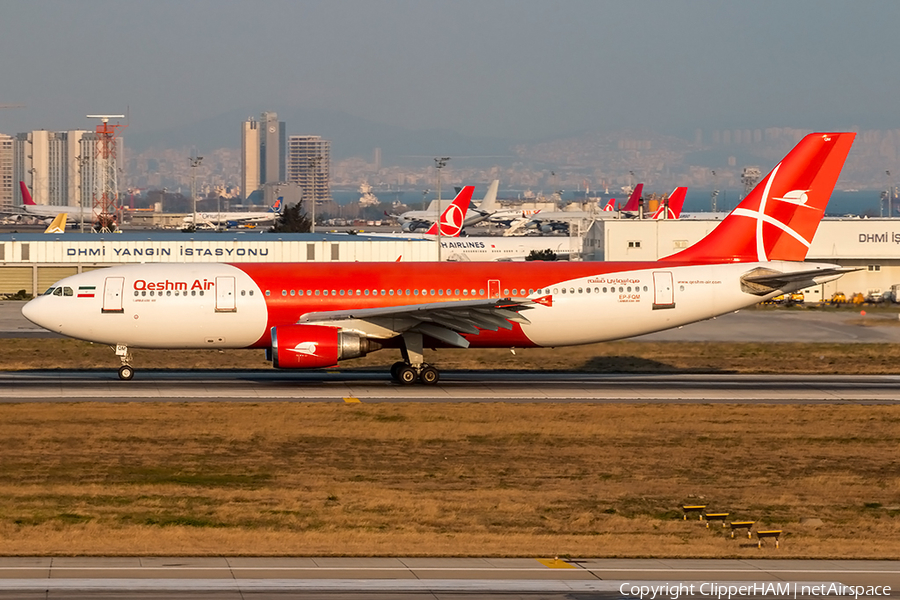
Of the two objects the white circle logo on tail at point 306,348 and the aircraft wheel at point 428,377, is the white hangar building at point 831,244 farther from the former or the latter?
the white circle logo on tail at point 306,348

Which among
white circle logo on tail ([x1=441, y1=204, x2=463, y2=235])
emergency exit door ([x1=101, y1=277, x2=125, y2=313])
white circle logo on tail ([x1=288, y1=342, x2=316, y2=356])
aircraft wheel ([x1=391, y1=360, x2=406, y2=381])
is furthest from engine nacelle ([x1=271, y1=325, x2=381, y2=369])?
white circle logo on tail ([x1=441, y1=204, x2=463, y2=235])

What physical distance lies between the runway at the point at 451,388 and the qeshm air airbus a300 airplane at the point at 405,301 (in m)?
1.40

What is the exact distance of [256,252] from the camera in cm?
8019

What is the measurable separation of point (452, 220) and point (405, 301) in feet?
219

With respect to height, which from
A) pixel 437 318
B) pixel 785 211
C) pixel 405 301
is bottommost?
pixel 437 318

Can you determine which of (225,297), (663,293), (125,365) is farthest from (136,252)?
(663,293)

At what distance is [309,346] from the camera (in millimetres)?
35219

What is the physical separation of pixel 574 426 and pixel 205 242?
5373cm

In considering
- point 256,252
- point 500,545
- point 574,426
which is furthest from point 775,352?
point 256,252

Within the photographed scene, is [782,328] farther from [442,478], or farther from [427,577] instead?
[427,577]

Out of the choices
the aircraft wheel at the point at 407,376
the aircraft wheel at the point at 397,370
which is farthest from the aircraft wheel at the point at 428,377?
the aircraft wheel at the point at 397,370

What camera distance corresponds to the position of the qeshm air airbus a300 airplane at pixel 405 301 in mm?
37125

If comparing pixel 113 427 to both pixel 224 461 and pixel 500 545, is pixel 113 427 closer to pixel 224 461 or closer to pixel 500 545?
pixel 224 461

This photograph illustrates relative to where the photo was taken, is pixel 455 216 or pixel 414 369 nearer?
pixel 414 369
